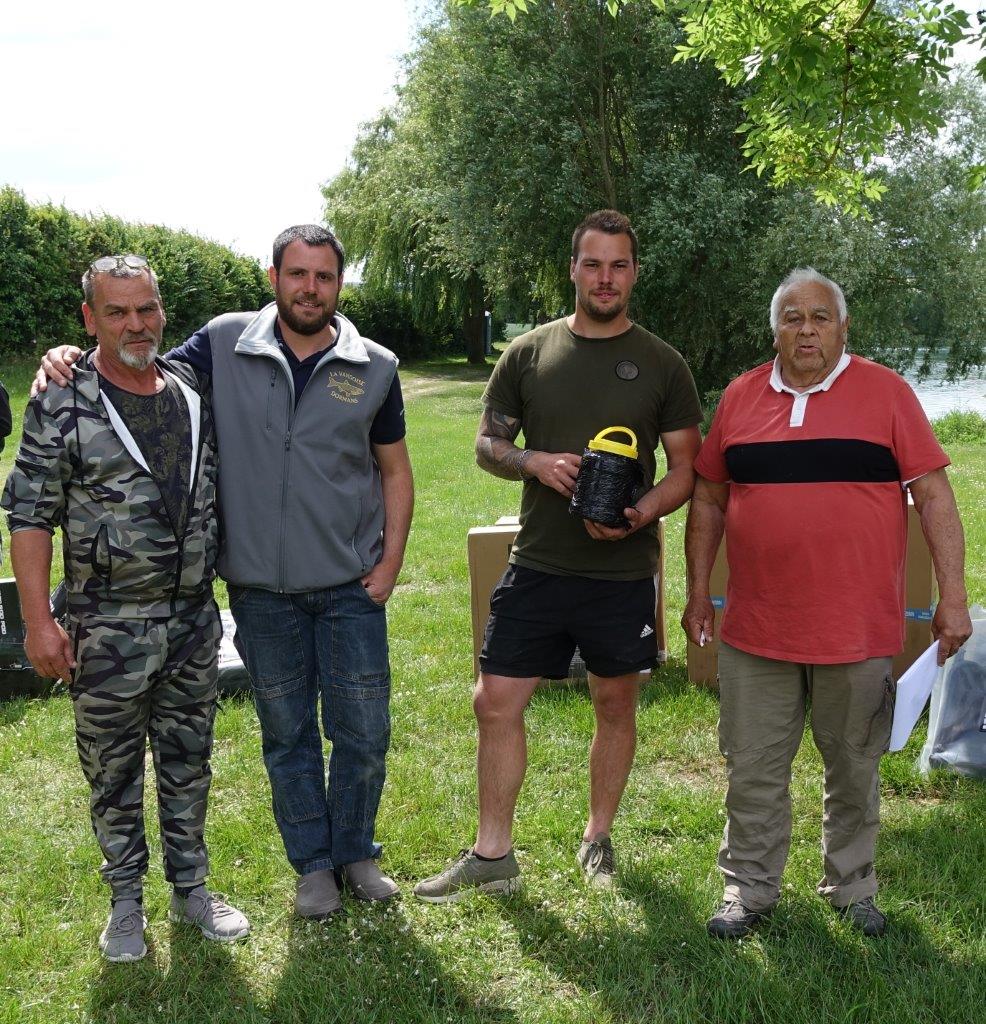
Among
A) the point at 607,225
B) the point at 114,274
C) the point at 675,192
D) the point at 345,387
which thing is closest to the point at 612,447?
the point at 607,225

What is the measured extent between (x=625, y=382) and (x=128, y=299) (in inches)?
64.0

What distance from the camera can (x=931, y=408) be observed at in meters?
24.3

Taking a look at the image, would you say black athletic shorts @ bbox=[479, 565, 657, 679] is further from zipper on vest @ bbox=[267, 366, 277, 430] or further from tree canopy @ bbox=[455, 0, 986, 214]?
tree canopy @ bbox=[455, 0, 986, 214]

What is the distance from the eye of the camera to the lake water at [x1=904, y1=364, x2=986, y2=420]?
23.2m

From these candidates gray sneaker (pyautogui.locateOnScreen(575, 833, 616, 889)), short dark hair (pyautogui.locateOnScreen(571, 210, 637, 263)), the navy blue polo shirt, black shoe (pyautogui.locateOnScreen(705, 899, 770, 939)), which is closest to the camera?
black shoe (pyautogui.locateOnScreen(705, 899, 770, 939))

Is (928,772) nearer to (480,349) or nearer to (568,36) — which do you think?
(568,36)

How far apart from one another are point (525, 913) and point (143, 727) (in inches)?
55.5

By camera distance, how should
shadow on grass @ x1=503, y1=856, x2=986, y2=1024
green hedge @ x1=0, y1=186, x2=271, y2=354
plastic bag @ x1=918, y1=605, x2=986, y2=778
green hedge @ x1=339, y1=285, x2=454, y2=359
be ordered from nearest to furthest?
shadow on grass @ x1=503, y1=856, x2=986, y2=1024, plastic bag @ x1=918, y1=605, x2=986, y2=778, green hedge @ x1=0, y1=186, x2=271, y2=354, green hedge @ x1=339, y1=285, x2=454, y2=359

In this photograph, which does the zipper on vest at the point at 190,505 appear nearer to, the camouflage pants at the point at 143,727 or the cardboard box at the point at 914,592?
the camouflage pants at the point at 143,727

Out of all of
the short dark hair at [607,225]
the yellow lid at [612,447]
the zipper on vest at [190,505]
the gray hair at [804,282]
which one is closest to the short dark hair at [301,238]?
the zipper on vest at [190,505]

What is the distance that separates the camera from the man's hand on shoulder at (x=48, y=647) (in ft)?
9.91

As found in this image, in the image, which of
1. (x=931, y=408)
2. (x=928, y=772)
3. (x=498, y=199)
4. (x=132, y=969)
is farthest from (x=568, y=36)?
(x=132, y=969)

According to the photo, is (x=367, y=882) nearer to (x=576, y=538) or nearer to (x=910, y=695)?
(x=576, y=538)

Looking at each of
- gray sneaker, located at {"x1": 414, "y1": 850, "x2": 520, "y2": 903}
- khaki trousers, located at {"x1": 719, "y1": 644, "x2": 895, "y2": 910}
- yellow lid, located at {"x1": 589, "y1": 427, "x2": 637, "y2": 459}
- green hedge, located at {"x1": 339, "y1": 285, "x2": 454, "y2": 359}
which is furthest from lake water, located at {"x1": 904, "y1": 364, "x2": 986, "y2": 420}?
gray sneaker, located at {"x1": 414, "y1": 850, "x2": 520, "y2": 903}
